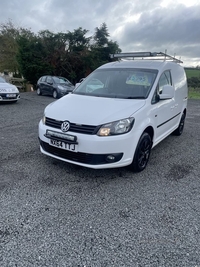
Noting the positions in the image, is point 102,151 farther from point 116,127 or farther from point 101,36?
point 101,36

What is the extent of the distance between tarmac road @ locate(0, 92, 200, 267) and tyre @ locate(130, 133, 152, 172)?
0.14 meters

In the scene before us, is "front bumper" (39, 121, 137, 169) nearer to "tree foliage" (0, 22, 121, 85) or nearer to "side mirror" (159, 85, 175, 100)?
"side mirror" (159, 85, 175, 100)

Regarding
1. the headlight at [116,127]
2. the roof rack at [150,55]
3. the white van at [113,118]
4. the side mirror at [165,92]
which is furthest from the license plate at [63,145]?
the roof rack at [150,55]

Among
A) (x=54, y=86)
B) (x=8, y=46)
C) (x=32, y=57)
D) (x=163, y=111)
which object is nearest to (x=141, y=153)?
(x=163, y=111)

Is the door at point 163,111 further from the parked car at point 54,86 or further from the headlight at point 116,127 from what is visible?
the parked car at point 54,86

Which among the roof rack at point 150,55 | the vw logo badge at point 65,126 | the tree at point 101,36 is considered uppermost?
the tree at point 101,36

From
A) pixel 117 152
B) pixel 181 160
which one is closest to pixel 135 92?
pixel 117 152

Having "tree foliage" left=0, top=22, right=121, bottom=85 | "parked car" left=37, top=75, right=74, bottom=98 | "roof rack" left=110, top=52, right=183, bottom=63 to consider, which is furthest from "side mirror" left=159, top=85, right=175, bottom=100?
"tree foliage" left=0, top=22, right=121, bottom=85

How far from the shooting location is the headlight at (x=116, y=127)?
2.92 metres

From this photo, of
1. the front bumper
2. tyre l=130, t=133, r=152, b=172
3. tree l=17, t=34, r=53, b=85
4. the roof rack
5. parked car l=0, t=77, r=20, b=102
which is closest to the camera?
the front bumper

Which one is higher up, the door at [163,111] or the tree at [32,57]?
the tree at [32,57]

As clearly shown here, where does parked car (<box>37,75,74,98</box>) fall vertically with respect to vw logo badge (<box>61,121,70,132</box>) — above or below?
below

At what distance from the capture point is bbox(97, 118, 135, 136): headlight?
9.57 feet

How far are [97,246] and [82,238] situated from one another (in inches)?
7.1
